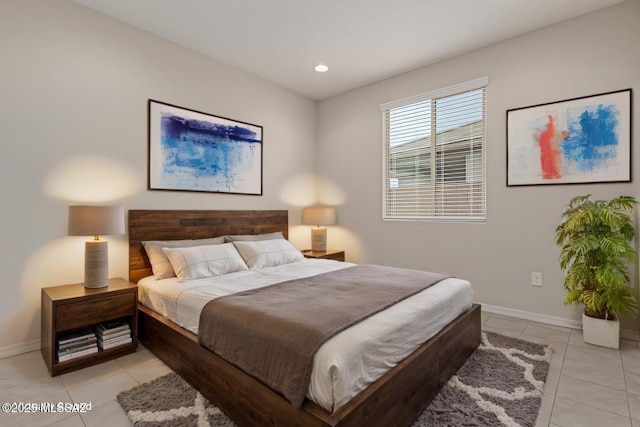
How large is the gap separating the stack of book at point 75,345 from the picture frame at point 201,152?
1394mm

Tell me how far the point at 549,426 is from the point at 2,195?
3766 mm

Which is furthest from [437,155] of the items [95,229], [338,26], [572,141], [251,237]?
[95,229]

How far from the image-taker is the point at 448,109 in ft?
12.3

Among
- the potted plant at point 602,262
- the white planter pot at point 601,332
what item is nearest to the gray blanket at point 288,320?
the potted plant at point 602,262

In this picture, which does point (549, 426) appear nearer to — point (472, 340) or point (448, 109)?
point (472, 340)

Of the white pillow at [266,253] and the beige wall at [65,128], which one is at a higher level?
the beige wall at [65,128]

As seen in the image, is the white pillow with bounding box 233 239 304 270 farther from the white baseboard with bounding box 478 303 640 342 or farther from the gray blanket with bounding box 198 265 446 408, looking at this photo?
the white baseboard with bounding box 478 303 640 342

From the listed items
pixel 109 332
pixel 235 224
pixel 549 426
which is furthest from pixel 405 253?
pixel 109 332

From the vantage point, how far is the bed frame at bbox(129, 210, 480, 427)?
1368 mm

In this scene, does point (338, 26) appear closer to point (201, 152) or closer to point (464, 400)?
point (201, 152)

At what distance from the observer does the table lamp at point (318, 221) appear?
4.40 metres

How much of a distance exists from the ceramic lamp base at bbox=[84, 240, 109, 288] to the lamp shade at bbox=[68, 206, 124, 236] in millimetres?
157

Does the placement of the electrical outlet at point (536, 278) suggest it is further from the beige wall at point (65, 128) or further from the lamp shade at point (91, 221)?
the lamp shade at point (91, 221)

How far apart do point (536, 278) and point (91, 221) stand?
3916mm
